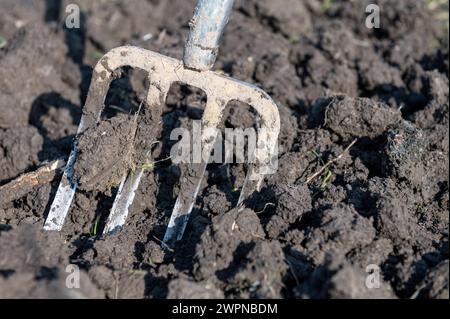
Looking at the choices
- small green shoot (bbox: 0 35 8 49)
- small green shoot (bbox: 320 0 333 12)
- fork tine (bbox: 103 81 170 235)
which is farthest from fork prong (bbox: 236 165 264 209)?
small green shoot (bbox: 320 0 333 12)

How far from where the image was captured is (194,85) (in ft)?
9.67

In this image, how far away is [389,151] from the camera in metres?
3.00

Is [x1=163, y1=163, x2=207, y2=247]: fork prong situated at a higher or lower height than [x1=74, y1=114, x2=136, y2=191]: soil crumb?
lower

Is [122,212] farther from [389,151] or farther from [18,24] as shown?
[18,24]

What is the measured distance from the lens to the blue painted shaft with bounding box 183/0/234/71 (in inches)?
110

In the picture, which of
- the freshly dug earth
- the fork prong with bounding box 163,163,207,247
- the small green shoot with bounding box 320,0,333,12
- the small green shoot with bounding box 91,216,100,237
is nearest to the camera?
the freshly dug earth

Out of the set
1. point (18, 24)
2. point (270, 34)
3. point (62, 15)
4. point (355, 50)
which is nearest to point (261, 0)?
point (270, 34)

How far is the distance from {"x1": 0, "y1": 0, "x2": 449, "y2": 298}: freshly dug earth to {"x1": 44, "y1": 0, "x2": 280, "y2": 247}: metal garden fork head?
0.26 feet

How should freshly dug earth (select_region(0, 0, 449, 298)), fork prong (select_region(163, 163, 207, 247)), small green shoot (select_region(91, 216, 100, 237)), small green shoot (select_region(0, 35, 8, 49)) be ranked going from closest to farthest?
freshly dug earth (select_region(0, 0, 449, 298)) < fork prong (select_region(163, 163, 207, 247)) < small green shoot (select_region(91, 216, 100, 237)) < small green shoot (select_region(0, 35, 8, 49))

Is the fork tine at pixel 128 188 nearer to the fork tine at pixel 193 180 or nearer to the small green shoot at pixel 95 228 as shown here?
the small green shoot at pixel 95 228

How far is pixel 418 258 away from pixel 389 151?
612mm

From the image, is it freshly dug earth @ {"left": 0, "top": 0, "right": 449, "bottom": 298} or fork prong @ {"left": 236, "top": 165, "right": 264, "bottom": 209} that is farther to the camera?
fork prong @ {"left": 236, "top": 165, "right": 264, "bottom": 209}

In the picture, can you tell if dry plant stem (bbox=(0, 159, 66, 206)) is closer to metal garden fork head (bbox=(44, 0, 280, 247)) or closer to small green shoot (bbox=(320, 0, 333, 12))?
metal garden fork head (bbox=(44, 0, 280, 247))

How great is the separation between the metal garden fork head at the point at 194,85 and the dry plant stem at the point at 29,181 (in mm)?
115
